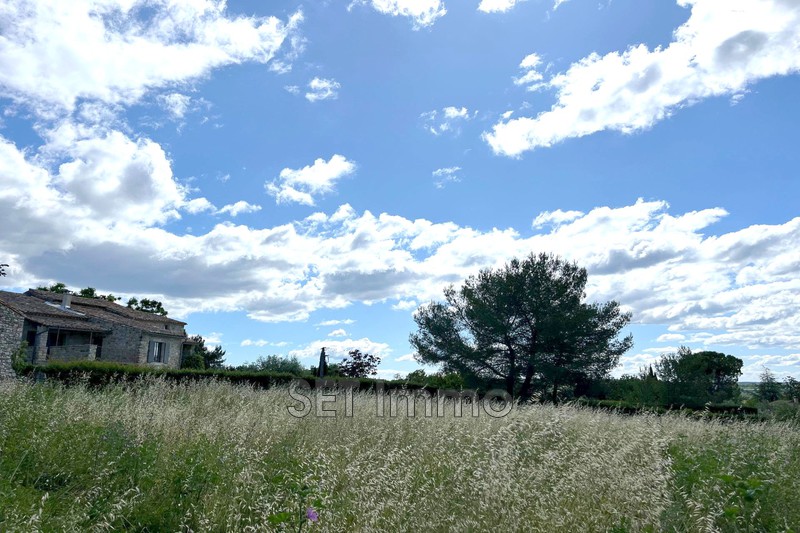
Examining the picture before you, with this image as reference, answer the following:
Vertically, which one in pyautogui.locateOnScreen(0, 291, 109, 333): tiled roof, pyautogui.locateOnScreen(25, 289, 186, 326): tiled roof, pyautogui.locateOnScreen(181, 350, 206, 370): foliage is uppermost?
pyautogui.locateOnScreen(25, 289, 186, 326): tiled roof

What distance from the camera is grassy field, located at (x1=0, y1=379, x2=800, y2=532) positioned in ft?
14.2

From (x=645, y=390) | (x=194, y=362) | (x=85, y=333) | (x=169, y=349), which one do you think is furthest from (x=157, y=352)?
(x=645, y=390)

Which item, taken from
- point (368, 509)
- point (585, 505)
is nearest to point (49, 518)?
point (368, 509)

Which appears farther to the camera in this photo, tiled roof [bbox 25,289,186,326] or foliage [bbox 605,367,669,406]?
tiled roof [bbox 25,289,186,326]

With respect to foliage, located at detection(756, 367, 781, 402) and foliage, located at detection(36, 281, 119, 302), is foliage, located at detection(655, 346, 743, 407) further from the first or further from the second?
foliage, located at detection(36, 281, 119, 302)

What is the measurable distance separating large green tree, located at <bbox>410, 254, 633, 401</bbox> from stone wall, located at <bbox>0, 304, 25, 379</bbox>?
22.1m

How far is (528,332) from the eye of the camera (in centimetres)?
2566

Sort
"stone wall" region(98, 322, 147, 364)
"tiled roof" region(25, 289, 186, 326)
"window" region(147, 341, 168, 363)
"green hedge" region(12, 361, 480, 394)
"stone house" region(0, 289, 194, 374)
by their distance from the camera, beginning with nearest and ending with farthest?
A: "green hedge" region(12, 361, 480, 394) < "stone house" region(0, 289, 194, 374) < "stone wall" region(98, 322, 147, 364) < "window" region(147, 341, 168, 363) < "tiled roof" region(25, 289, 186, 326)

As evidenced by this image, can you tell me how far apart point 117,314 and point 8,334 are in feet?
42.5

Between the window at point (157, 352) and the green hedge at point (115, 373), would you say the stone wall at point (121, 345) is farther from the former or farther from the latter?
the green hedge at point (115, 373)

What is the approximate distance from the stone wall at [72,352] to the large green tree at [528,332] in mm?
23043

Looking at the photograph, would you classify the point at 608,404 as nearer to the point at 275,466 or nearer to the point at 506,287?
the point at 506,287

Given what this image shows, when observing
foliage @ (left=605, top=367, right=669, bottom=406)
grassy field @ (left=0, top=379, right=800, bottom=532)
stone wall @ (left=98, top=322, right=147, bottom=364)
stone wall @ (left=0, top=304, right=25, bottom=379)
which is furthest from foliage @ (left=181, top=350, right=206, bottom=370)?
grassy field @ (left=0, top=379, right=800, bottom=532)

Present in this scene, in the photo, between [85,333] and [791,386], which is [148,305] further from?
[791,386]
